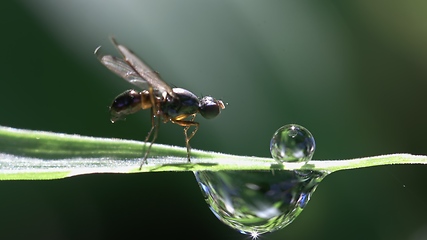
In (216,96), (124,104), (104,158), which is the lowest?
(104,158)

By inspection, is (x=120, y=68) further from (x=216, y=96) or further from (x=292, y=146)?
(x=216, y=96)

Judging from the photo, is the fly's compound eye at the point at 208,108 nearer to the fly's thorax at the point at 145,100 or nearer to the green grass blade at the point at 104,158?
the fly's thorax at the point at 145,100

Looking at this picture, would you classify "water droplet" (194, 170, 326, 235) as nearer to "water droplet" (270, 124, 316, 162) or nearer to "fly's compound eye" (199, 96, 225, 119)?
"water droplet" (270, 124, 316, 162)

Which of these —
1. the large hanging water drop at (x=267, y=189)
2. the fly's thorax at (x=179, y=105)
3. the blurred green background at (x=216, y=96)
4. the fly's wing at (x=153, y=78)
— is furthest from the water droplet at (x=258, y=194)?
the blurred green background at (x=216, y=96)

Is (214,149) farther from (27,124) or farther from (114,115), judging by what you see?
(27,124)

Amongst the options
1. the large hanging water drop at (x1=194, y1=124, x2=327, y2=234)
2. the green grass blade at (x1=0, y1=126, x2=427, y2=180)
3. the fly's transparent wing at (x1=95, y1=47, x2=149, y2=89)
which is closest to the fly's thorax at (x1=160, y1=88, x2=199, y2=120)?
the fly's transparent wing at (x1=95, y1=47, x2=149, y2=89)

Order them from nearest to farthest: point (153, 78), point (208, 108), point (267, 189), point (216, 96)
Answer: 1. point (267, 189)
2. point (153, 78)
3. point (208, 108)
4. point (216, 96)

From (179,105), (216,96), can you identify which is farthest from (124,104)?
(216,96)
